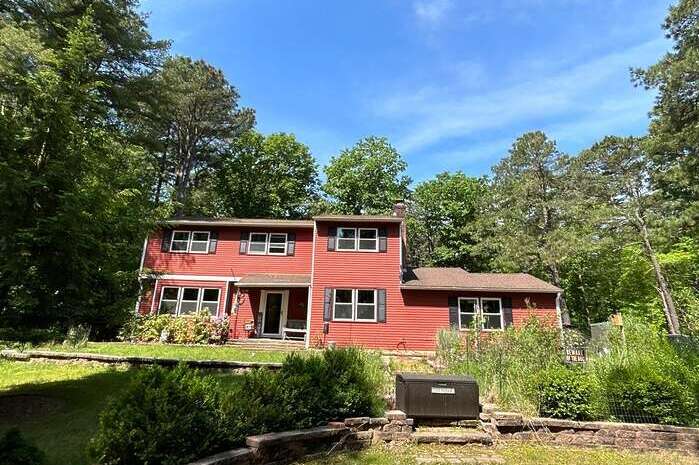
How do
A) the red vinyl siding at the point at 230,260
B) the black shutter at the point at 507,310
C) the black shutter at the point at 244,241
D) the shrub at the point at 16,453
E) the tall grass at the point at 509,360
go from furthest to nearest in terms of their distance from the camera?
1. the black shutter at the point at 244,241
2. the red vinyl siding at the point at 230,260
3. the black shutter at the point at 507,310
4. the tall grass at the point at 509,360
5. the shrub at the point at 16,453

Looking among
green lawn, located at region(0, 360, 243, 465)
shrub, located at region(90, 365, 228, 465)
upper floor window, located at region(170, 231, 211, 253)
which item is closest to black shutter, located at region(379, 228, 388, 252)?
upper floor window, located at region(170, 231, 211, 253)

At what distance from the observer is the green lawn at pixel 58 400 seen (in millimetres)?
4909

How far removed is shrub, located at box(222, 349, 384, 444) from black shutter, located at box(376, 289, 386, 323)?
9.39 metres

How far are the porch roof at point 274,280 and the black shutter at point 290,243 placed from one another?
1.21 m

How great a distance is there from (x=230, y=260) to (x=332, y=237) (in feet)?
17.0

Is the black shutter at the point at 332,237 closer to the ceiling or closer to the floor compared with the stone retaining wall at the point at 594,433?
closer to the ceiling

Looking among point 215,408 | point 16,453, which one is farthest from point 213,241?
point 16,453

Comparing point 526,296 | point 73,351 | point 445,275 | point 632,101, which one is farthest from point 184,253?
point 632,101

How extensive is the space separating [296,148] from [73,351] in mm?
24652

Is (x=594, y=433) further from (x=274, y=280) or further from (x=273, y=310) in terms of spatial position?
(x=273, y=310)

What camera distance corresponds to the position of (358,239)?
55.4ft

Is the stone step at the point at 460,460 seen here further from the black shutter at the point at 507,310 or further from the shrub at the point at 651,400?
the black shutter at the point at 507,310

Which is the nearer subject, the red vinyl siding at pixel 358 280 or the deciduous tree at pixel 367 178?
the red vinyl siding at pixel 358 280

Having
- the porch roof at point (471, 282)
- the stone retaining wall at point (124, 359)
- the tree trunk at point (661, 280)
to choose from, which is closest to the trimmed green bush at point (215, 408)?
the stone retaining wall at point (124, 359)
